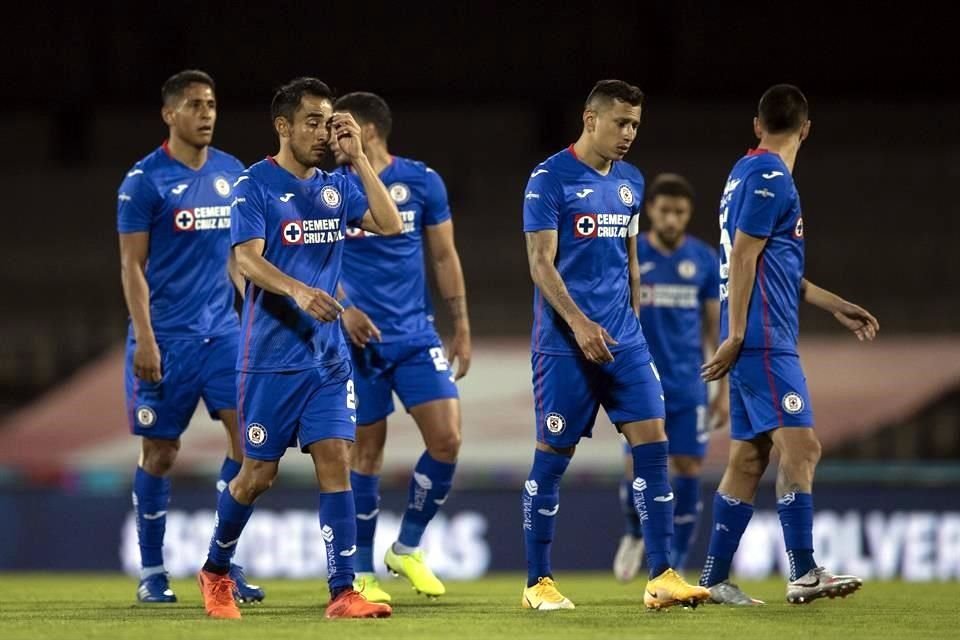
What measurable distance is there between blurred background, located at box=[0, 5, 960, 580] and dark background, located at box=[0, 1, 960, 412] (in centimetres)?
3

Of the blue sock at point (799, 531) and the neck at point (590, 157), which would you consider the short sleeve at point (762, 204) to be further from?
the blue sock at point (799, 531)

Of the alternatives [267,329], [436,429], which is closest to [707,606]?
[436,429]

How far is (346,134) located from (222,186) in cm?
144

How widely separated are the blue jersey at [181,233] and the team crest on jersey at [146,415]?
397mm

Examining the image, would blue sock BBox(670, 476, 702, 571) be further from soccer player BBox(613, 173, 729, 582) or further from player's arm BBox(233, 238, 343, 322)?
player's arm BBox(233, 238, 343, 322)

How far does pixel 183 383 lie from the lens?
840cm

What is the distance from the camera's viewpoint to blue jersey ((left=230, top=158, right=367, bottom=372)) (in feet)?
23.4

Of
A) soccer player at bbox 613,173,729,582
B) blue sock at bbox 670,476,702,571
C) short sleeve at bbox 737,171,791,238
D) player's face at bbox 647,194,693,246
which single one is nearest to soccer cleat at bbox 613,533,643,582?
soccer player at bbox 613,173,729,582

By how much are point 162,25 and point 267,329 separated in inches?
603

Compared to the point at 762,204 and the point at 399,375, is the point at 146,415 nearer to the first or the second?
the point at 399,375

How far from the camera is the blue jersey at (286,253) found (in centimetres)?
714

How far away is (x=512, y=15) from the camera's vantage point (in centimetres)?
2145

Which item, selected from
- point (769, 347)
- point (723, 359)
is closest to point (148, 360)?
point (723, 359)

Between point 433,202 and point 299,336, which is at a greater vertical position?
point 433,202
